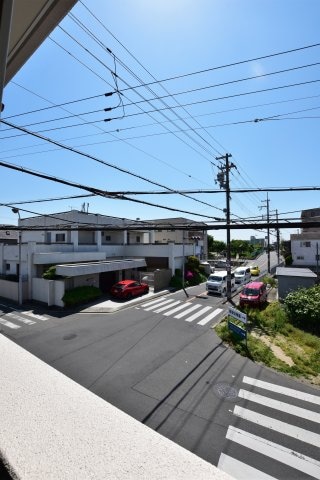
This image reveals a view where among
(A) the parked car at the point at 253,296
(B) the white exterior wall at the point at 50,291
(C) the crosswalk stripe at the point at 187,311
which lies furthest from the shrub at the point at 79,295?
(A) the parked car at the point at 253,296

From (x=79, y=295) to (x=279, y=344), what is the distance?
1429cm

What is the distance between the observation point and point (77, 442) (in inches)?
200

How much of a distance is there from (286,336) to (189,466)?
10.4 meters

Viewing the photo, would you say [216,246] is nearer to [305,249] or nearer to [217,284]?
[305,249]

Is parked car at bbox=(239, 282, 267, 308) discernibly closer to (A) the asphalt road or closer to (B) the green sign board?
(A) the asphalt road

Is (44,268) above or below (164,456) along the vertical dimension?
above

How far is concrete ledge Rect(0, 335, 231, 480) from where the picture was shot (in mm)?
4277

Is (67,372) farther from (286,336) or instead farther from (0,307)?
(0,307)

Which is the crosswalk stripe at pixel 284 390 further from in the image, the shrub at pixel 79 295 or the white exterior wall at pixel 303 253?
the white exterior wall at pixel 303 253

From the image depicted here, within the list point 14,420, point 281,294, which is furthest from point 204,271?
point 14,420

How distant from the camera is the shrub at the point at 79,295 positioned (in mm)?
18984

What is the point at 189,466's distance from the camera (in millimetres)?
4359

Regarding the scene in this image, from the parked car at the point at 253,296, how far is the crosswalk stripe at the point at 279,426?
36.5 feet

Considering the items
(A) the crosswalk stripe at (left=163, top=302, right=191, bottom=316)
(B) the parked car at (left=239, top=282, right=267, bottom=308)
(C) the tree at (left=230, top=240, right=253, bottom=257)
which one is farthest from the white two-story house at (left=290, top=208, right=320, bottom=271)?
(C) the tree at (left=230, top=240, right=253, bottom=257)
